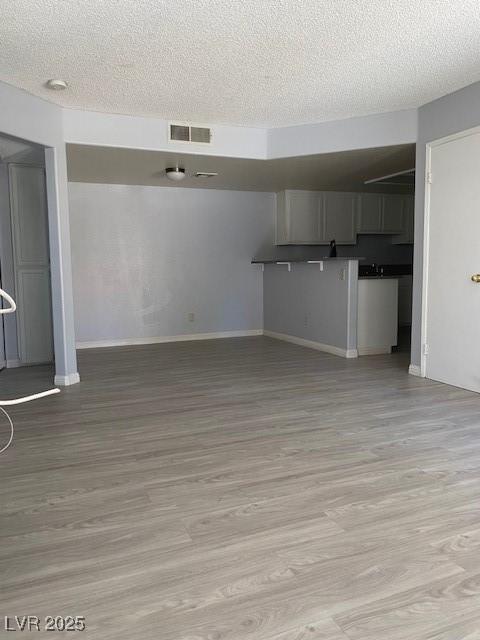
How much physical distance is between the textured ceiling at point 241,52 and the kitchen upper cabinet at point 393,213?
334 cm

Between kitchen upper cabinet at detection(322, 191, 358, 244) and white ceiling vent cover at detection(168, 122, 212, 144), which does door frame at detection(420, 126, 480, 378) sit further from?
kitchen upper cabinet at detection(322, 191, 358, 244)

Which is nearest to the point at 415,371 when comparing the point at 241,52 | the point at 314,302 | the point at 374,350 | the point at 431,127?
the point at 374,350

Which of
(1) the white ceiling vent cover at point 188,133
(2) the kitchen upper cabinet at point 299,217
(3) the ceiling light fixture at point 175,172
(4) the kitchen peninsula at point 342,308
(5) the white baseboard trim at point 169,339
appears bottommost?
(5) the white baseboard trim at point 169,339

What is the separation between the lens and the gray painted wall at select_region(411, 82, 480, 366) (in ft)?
11.9

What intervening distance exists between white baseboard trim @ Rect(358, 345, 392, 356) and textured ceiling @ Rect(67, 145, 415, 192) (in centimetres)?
202

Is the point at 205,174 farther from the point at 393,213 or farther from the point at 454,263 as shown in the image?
the point at 393,213

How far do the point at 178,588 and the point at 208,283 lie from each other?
17.9ft

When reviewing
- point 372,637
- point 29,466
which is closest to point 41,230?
point 29,466

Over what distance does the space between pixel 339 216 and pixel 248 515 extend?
5.85 meters

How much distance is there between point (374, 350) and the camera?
5.39 meters

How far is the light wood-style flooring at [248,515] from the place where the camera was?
1412mm

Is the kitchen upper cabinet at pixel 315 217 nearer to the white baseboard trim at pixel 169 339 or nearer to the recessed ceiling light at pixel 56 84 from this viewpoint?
the white baseboard trim at pixel 169 339

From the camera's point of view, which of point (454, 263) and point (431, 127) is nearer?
point (454, 263)

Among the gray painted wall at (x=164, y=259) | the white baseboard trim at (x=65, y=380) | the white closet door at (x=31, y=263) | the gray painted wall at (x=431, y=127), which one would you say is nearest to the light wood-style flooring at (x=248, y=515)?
the white baseboard trim at (x=65, y=380)
